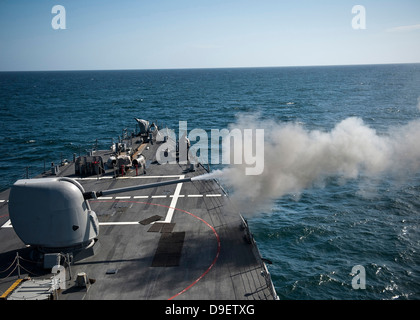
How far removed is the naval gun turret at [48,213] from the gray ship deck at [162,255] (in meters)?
1.32

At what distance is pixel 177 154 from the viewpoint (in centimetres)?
3900

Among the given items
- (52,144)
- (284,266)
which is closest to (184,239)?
(284,266)

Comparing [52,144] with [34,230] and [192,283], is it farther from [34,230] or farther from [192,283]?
[192,283]

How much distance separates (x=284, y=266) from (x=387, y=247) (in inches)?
360

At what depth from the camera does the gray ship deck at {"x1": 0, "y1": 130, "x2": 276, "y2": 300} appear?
1582 centimetres

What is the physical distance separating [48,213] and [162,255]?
19.9 ft

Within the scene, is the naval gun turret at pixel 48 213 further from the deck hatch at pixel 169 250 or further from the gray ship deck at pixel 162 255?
A: the deck hatch at pixel 169 250

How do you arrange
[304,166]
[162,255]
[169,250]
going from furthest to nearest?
[304,166], [169,250], [162,255]

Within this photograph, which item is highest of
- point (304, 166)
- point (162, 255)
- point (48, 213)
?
point (48, 213)

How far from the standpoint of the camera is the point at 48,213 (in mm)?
17078

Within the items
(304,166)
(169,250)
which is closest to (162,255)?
(169,250)

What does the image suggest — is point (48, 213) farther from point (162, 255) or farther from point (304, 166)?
point (304, 166)

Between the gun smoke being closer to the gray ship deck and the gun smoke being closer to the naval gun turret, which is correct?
the gray ship deck

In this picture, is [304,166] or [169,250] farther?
[304,166]
